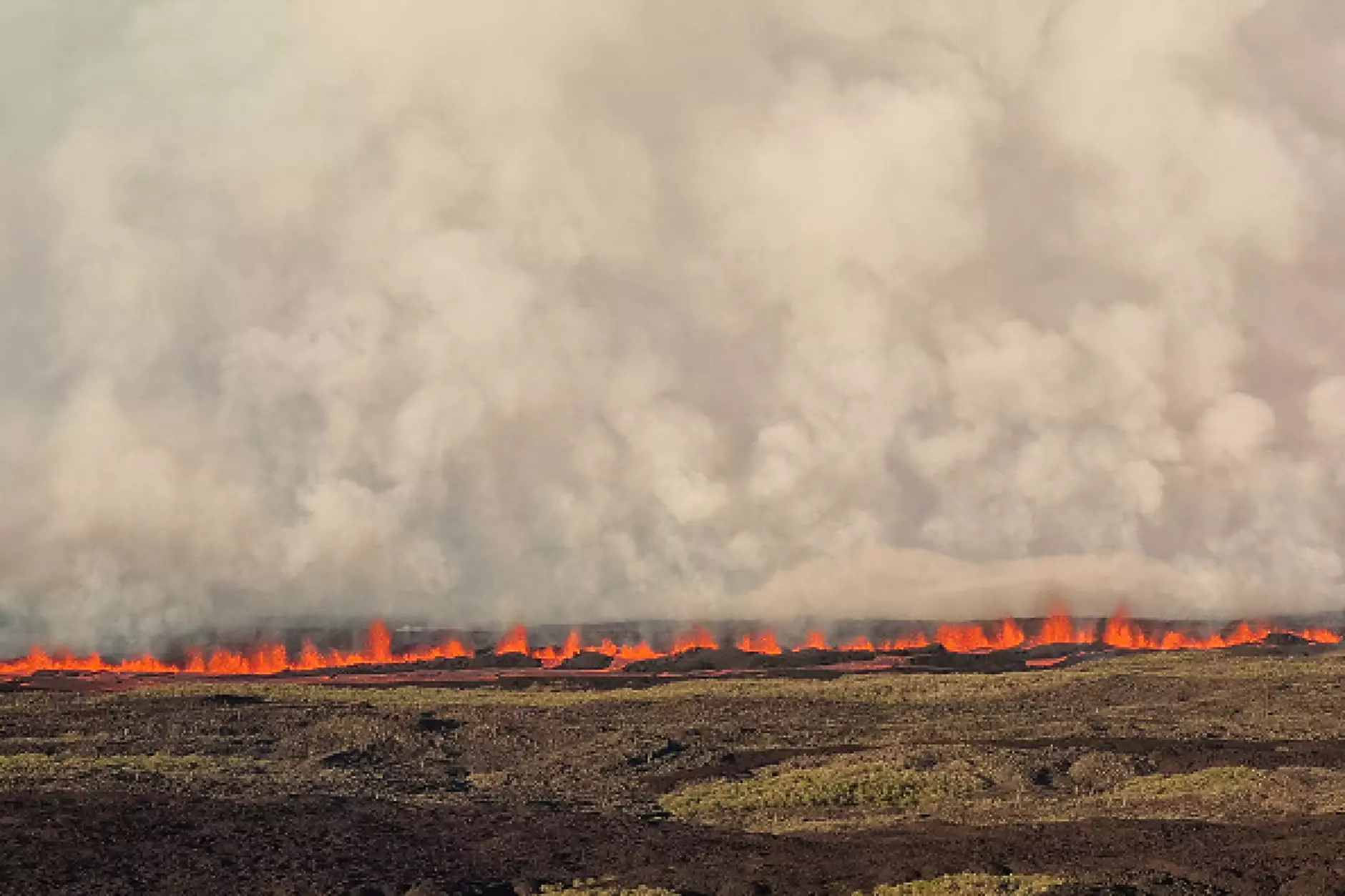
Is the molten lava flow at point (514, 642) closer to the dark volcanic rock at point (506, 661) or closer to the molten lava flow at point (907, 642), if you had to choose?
the dark volcanic rock at point (506, 661)

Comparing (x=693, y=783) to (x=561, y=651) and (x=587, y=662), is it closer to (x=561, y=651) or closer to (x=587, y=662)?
(x=587, y=662)

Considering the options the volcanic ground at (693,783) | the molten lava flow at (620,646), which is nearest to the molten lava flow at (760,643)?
the molten lava flow at (620,646)

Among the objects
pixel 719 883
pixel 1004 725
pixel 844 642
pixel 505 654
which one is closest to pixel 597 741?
→ pixel 1004 725

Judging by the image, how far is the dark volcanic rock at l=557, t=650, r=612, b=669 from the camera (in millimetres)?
84625

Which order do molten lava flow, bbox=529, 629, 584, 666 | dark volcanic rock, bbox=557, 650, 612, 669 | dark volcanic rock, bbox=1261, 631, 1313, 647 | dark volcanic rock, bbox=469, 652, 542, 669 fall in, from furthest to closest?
molten lava flow, bbox=529, 629, 584, 666
dark volcanic rock, bbox=469, 652, 542, 669
dark volcanic rock, bbox=557, 650, 612, 669
dark volcanic rock, bbox=1261, 631, 1313, 647

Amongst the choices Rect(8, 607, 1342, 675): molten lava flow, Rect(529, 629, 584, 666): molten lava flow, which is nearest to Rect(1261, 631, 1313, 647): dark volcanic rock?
Rect(8, 607, 1342, 675): molten lava flow

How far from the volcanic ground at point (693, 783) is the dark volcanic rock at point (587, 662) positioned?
1036 centimetres

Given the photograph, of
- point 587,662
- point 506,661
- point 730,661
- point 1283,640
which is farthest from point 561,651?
point 1283,640

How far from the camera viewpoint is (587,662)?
85.0 meters

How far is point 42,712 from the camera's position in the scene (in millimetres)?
55844

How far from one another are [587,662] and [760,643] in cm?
1748

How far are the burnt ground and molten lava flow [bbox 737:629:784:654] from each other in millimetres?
26491

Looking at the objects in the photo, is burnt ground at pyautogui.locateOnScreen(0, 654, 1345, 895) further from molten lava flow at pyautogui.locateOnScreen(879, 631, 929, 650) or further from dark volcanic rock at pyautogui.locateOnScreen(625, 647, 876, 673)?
molten lava flow at pyautogui.locateOnScreen(879, 631, 929, 650)

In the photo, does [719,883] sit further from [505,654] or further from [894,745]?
[505,654]
